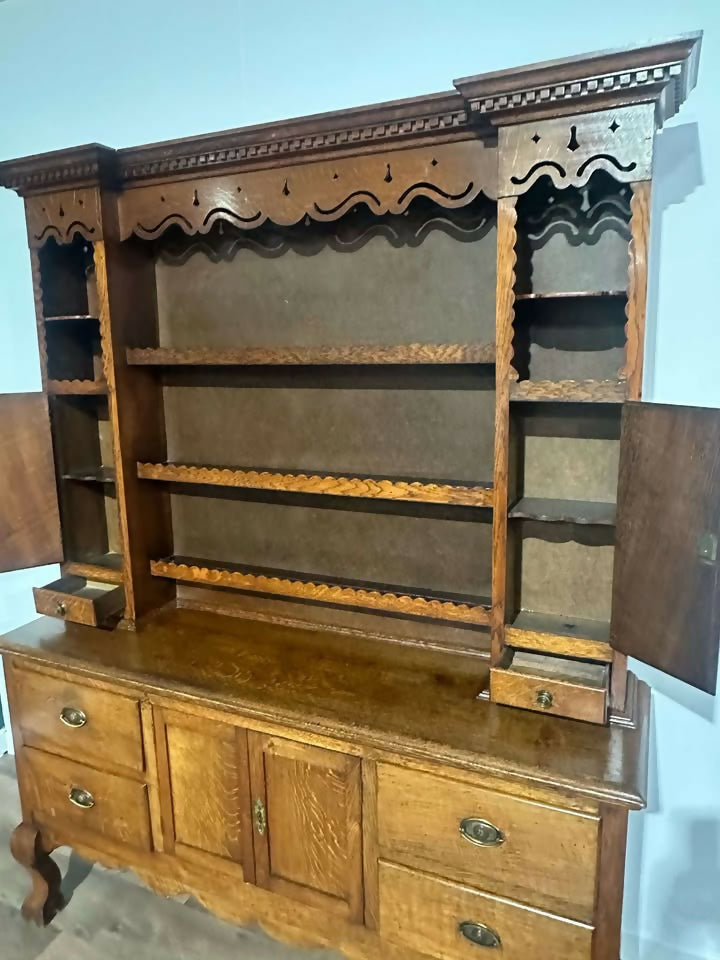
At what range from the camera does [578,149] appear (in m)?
1.29

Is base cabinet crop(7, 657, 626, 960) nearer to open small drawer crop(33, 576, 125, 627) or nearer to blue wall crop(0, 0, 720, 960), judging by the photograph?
open small drawer crop(33, 576, 125, 627)

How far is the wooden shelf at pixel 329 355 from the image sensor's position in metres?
1.52

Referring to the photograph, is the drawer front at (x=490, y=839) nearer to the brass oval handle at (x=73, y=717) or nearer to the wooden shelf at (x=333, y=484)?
the wooden shelf at (x=333, y=484)

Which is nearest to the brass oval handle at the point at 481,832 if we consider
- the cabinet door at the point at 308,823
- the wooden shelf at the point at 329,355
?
the cabinet door at the point at 308,823

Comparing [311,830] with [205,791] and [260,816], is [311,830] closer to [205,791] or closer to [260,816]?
[260,816]

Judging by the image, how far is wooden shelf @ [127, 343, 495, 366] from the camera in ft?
4.99

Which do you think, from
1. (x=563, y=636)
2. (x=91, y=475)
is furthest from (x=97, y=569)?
(x=563, y=636)

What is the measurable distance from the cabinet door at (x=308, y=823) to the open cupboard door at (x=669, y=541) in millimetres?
677

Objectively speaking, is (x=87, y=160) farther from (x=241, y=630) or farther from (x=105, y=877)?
(x=105, y=877)

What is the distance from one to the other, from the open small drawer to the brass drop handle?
0.72 m

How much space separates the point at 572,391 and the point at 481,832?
91 centimetres

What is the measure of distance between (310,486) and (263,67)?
1201mm

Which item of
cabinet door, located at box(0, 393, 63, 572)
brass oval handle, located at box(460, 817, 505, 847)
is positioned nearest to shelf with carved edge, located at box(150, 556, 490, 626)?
cabinet door, located at box(0, 393, 63, 572)

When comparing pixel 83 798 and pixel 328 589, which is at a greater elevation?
pixel 328 589
